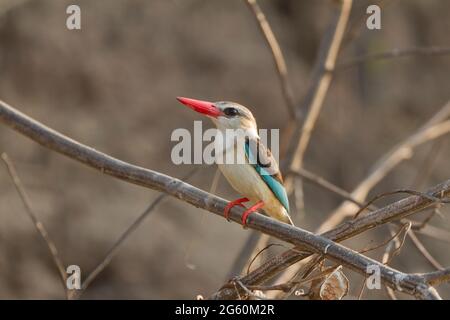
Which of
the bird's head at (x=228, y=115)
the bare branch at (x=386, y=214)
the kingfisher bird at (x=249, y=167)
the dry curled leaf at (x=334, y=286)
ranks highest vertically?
the bird's head at (x=228, y=115)

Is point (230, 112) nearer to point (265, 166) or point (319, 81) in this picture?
point (265, 166)

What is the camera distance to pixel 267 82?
6293mm

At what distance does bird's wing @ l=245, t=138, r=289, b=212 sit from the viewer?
2908 mm

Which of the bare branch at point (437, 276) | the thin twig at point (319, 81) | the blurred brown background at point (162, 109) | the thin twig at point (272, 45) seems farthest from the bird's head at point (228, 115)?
the blurred brown background at point (162, 109)

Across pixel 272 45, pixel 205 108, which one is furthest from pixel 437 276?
pixel 272 45

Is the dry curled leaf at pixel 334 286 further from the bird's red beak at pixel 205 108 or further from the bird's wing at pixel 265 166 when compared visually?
the bird's red beak at pixel 205 108

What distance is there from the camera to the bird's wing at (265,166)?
9.54 feet

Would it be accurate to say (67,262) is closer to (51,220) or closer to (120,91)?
(51,220)

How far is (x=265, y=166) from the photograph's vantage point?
2.93 meters

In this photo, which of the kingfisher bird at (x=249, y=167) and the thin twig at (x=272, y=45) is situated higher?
the thin twig at (x=272, y=45)

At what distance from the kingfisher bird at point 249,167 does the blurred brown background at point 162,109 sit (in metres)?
2.28

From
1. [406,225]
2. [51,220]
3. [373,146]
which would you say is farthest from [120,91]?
[406,225]

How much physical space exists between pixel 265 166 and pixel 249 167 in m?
0.08

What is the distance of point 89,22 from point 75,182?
1.14m
